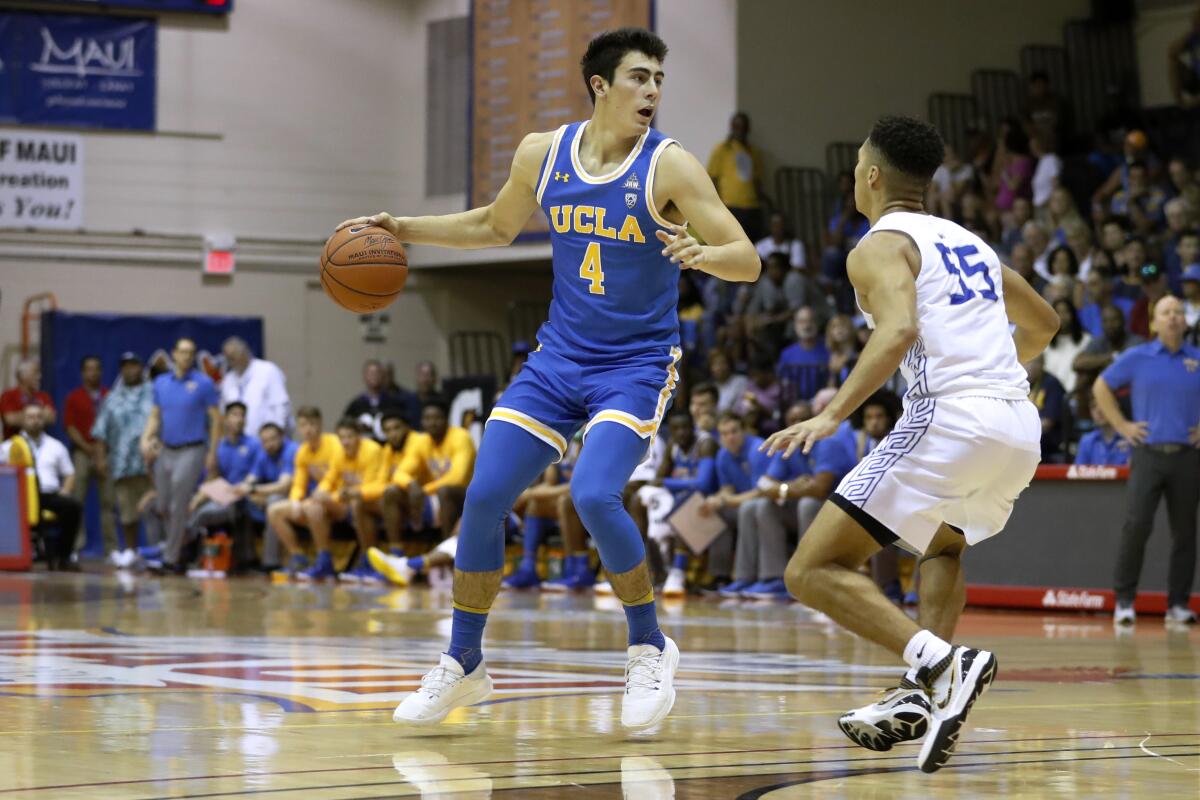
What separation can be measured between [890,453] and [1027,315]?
75cm

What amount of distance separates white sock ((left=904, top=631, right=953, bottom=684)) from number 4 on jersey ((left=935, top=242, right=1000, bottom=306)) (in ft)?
3.01

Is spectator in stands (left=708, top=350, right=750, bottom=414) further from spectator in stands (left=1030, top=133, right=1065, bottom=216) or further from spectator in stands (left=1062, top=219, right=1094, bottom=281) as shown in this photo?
spectator in stands (left=1030, top=133, right=1065, bottom=216)

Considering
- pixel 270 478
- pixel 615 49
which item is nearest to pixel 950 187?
pixel 270 478

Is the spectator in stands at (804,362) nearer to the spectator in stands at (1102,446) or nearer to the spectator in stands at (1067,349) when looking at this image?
the spectator in stands at (1067,349)

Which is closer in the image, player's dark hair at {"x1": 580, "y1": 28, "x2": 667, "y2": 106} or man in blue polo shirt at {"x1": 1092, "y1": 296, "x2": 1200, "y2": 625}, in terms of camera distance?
player's dark hair at {"x1": 580, "y1": 28, "x2": 667, "y2": 106}

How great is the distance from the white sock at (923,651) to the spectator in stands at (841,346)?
1003 centimetres

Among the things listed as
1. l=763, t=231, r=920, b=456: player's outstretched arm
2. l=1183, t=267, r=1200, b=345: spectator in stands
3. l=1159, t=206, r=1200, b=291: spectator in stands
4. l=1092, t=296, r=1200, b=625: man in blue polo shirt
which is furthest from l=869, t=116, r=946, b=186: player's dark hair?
l=1159, t=206, r=1200, b=291: spectator in stands

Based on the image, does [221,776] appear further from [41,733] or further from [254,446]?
[254,446]

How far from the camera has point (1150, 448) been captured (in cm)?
1102

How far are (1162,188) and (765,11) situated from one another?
5.44m

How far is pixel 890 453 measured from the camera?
4680 millimetres

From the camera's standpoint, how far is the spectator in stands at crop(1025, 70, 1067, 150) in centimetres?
1828

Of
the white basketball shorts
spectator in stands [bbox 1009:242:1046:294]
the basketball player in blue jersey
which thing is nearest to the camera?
the white basketball shorts

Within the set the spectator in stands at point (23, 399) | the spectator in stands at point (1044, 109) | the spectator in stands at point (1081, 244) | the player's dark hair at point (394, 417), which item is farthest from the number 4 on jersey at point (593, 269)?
the spectator in stands at point (1044, 109)
